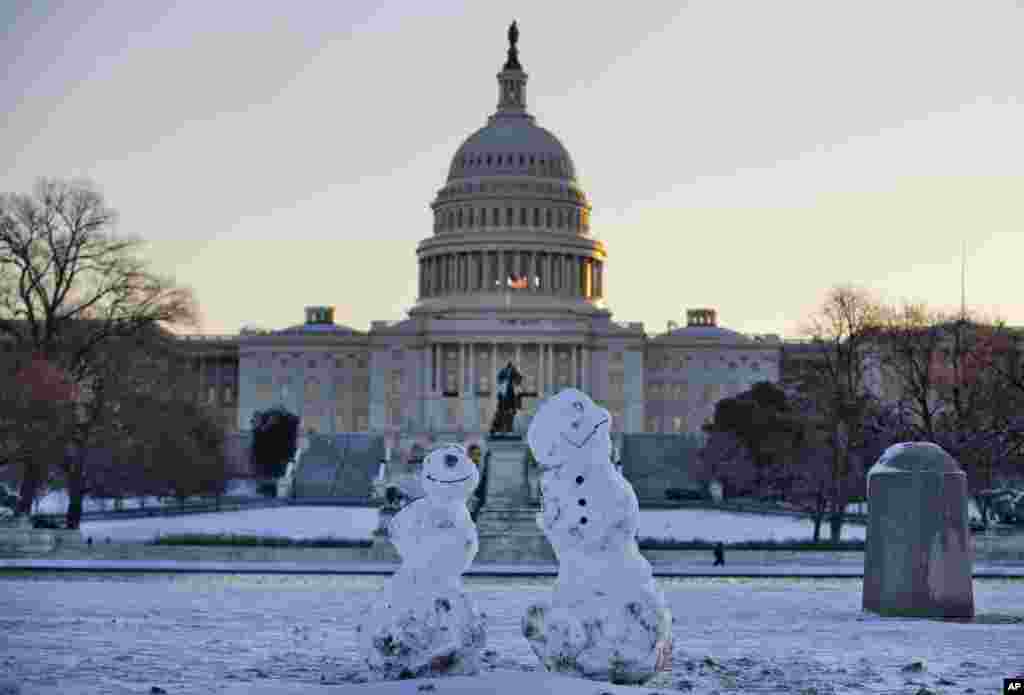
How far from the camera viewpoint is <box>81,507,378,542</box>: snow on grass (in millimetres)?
63125

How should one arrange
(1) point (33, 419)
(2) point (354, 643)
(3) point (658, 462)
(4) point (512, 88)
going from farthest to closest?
(4) point (512, 88) → (3) point (658, 462) → (1) point (33, 419) → (2) point (354, 643)

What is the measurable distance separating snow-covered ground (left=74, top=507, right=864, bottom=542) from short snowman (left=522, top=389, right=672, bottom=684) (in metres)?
39.6

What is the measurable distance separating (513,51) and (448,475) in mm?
157106

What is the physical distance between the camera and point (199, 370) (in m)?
166

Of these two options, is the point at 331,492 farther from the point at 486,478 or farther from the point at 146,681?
the point at 146,681

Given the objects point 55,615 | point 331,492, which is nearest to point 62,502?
point 331,492

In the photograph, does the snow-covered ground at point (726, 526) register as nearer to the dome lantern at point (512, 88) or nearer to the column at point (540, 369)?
the column at point (540, 369)

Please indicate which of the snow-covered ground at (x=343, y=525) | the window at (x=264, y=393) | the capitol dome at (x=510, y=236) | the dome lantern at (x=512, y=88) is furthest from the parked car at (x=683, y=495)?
the dome lantern at (x=512, y=88)

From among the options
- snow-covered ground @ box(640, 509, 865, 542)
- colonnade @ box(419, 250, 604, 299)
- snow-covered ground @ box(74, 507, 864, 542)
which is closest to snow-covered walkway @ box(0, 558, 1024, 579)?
snow-covered ground @ box(74, 507, 864, 542)

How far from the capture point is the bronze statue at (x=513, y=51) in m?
171

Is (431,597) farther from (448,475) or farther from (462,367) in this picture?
(462,367)

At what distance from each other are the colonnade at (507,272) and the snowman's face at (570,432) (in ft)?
461

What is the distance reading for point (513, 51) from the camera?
17400cm

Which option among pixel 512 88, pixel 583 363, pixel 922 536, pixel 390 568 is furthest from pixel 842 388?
pixel 512 88
